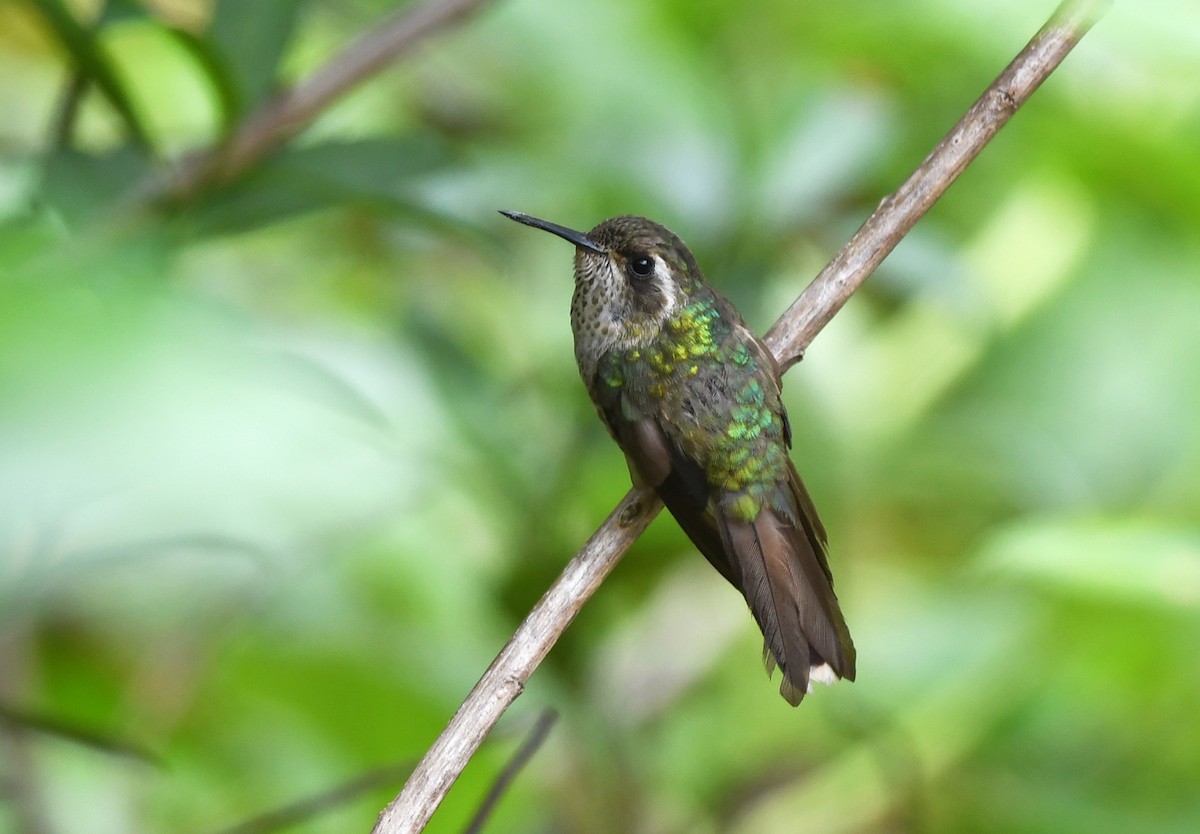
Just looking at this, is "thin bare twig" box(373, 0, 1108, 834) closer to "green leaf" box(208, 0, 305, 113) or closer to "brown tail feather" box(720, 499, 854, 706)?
"brown tail feather" box(720, 499, 854, 706)

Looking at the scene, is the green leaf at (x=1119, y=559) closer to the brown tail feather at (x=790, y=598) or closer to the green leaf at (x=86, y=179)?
the brown tail feather at (x=790, y=598)

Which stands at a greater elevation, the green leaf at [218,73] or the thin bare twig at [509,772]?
the green leaf at [218,73]

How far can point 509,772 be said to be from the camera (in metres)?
1.41

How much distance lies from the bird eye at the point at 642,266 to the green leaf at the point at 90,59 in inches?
36.3

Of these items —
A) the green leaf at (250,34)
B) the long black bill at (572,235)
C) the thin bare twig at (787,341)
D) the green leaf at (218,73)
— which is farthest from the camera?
the long black bill at (572,235)

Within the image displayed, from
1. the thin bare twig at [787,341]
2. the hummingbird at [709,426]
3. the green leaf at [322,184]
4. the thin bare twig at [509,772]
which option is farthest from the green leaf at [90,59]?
the thin bare twig at [509,772]

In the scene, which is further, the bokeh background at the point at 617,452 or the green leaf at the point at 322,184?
the bokeh background at the point at 617,452

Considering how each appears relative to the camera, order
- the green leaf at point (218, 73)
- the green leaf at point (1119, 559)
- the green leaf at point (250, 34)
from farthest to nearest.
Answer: the green leaf at point (1119, 559)
the green leaf at point (250, 34)
the green leaf at point (218, 73)

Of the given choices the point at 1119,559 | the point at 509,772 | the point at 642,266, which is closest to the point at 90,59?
the point at 509,772

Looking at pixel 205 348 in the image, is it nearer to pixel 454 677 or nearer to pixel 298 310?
pixel 454 677

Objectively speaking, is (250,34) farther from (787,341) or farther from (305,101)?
(787,341)

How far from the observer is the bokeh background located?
5.74 ft

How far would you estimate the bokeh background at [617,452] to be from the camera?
1750 millimetres

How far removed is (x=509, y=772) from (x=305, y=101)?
37.4 inches
